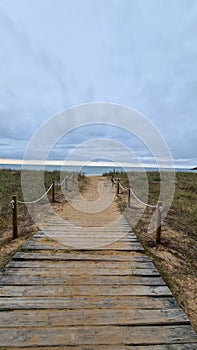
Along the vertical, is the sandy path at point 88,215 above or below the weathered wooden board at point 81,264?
above

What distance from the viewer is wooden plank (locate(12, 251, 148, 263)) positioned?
4.91 m

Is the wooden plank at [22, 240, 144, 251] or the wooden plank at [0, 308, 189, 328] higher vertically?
the wooden plank at [22, 240, 144, 251]

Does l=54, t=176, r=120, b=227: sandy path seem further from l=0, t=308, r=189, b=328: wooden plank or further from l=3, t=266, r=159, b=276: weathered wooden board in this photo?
l=0, t=308, r=189, b=328: wooden plank

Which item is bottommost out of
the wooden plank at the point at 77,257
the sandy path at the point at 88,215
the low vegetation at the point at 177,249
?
the low vegetation at the point at 177,249

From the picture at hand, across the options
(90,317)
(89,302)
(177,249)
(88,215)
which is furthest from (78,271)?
(88,215)

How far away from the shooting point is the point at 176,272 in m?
4.88

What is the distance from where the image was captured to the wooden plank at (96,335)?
2654mm

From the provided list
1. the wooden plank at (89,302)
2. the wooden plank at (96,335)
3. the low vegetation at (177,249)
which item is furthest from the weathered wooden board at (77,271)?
→ the wooden plank at (96,335)

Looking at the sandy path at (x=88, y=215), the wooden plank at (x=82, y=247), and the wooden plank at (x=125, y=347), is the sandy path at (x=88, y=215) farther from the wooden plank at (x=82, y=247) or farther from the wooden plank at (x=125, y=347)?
the wooden plank at (x=125, y=347)

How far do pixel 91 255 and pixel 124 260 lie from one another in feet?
2.42

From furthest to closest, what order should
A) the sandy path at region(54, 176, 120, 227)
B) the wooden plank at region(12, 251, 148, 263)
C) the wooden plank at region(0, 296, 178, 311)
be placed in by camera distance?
1. the sandy path at region(54, 176, 120, 227)
2. the wooden plank at region(12, 251, 148, 263)
3. the wooden plank at region(0, 296, 178, 311)

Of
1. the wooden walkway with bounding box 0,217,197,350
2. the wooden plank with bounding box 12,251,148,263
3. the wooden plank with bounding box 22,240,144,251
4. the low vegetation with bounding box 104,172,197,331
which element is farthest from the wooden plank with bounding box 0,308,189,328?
the wooden plank with bounding box 22,240,144,251

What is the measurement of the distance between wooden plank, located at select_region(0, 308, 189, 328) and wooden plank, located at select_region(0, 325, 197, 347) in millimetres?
82

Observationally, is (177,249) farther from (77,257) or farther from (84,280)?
(84,280)
